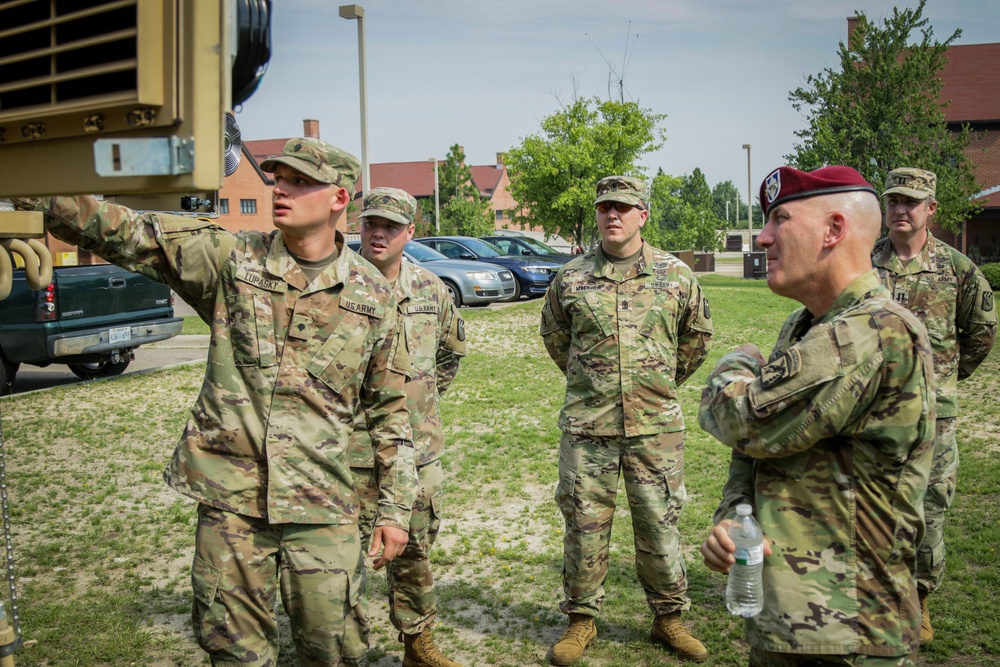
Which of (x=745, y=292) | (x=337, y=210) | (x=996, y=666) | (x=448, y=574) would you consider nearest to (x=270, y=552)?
(x=337, y=210)

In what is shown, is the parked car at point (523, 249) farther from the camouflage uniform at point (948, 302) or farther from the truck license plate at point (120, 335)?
the camouflage uniform at point (948, 302)

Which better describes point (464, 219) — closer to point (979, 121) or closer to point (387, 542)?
point (979, 121)

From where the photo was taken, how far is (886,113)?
82.8ft

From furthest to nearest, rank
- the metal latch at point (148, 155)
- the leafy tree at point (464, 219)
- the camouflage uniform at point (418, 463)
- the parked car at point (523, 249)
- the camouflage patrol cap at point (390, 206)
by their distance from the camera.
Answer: the leafy tree at point (464, 219)
the parked car at point (523, 249)
the camouflage patrol cap at point (390, 206)
the camouflage uniform at point (418, 463)
the metal latch at point (148, 155)

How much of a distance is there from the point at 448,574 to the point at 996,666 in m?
3.01

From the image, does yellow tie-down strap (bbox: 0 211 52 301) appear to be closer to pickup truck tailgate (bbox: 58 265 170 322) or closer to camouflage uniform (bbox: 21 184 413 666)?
camouflage uniform (bbox: 21 184 413 666)

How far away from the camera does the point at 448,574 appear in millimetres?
5711

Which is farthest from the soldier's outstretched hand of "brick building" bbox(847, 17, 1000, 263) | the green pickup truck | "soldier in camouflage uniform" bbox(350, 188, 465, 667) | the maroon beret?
"brick building" bbox(847, 17, 1000, 263)

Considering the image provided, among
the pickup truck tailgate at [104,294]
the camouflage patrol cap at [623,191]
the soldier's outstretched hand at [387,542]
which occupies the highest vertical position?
the camouflage patrol cap at [623,191]

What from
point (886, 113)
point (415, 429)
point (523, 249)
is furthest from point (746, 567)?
point (886, 113)

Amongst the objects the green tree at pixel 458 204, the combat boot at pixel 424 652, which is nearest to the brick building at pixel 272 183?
the green tree at pixel 458 204

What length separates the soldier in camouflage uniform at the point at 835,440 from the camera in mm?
2375

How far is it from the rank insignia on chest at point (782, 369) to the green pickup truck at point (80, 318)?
8.36m

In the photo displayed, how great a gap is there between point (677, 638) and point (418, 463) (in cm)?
159
